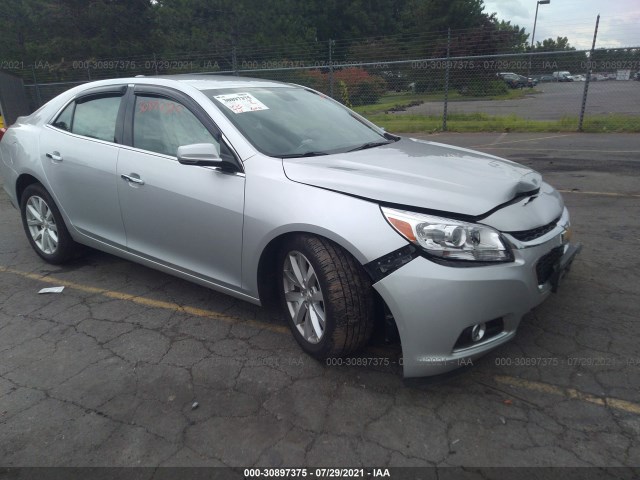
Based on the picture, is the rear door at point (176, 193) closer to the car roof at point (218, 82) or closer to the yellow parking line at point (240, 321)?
the car roof at point (218, 82)

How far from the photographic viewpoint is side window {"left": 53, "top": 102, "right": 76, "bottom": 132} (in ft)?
14.0

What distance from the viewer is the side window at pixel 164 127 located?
3371 mm

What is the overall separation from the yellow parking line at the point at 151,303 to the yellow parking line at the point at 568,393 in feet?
4.70

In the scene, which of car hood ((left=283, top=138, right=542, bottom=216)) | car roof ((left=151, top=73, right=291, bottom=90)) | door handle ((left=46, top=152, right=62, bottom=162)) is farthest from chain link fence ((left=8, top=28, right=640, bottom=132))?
door handle ((left=46, top=152, right=62, bottom=162))

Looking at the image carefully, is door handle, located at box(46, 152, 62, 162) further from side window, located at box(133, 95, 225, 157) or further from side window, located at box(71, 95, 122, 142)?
side window, located at box(133, 95, 225, 157)

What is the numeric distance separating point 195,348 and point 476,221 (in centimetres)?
190

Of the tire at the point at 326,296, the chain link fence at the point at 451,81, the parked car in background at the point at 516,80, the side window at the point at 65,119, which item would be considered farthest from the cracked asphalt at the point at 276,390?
the parked car in background at the point at 516,80

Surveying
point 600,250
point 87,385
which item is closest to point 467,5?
point 600,250

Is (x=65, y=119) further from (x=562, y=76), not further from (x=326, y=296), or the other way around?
(x=562, y=76)

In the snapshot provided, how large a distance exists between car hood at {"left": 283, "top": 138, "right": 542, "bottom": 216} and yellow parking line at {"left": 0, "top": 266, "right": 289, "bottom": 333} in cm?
116

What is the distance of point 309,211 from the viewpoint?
2.69 meters

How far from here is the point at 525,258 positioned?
2.54 m

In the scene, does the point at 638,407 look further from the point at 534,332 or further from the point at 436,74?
the point at 436,74

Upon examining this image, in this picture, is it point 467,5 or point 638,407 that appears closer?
point 638,407
